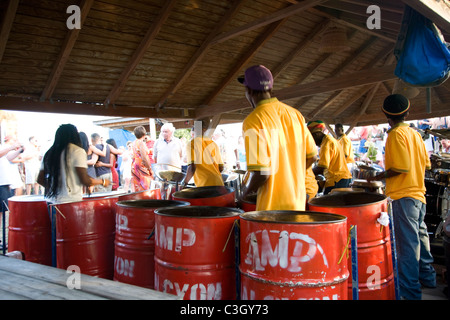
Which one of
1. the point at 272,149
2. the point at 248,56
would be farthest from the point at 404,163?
the point at 248,56

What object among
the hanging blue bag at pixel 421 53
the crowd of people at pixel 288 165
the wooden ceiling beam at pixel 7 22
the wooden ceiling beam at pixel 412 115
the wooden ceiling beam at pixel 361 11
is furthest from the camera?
the wooden ceiling beam at pixel 412 115

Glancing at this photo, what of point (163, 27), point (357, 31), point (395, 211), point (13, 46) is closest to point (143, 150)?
point (163, 27)

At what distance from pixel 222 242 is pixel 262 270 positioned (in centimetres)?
29

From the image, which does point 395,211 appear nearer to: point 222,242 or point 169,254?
Answer: point 222,242

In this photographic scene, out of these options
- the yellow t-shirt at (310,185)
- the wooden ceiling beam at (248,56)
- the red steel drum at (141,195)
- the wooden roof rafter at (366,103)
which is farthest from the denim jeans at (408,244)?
the wooden roof rafter at (366,103)

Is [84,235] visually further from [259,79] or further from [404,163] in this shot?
[404,163]

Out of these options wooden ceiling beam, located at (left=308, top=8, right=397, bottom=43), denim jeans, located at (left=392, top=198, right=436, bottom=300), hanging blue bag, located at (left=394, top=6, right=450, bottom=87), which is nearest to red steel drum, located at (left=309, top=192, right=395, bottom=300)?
denim jeans, located at (left=392, top=198, right=436, bottom=300)

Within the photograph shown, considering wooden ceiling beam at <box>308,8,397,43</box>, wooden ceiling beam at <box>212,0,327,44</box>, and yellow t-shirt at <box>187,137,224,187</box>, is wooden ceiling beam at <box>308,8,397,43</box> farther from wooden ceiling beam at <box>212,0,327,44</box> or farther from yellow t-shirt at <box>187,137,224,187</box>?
yellow t-shirt at <box>187,137,224,187</box>

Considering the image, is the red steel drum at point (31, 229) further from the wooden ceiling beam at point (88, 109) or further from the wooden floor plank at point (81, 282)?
the wooden ceiling beam at point (88, 109)

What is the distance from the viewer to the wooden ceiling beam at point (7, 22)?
3.34 m

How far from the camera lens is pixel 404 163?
7.86 feet

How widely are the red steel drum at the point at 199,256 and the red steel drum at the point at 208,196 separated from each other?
749 mm

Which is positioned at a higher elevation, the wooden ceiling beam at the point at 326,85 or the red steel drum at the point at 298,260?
the wooden ceiling beam at the point at 326,85

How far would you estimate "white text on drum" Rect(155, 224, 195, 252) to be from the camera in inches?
64.3
